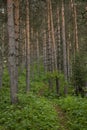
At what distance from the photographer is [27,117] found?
35.6 ft

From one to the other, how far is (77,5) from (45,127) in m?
19.2

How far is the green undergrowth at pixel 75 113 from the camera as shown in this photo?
1066 cm

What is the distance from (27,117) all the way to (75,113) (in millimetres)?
2404

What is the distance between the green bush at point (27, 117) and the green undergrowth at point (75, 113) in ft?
2.34

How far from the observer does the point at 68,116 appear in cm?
1215

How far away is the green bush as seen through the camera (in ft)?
33.5

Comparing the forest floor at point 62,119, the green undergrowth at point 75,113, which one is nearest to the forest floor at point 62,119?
the forest floor at point 62,119

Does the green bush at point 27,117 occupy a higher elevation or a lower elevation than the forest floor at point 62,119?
higher

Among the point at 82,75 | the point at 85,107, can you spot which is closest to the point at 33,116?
the point at 85,107

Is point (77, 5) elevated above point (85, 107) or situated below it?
above

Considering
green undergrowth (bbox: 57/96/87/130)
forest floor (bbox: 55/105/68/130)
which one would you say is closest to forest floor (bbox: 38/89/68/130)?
forest floor (bbox: 55/105/68/130)

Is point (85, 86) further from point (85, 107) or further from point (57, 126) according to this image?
point (57, 126)

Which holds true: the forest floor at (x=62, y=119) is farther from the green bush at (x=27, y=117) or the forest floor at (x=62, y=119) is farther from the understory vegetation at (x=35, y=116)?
the green bush at (x=27, y=117)

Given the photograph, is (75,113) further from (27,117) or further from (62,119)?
(27,117)
